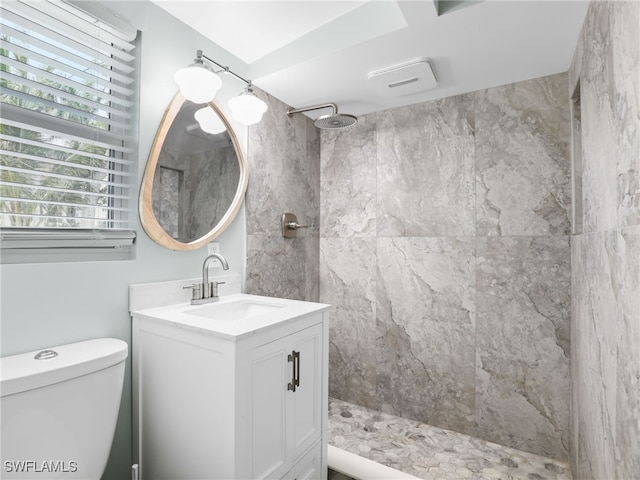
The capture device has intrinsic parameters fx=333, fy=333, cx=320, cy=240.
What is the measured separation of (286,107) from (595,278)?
1.88 meters

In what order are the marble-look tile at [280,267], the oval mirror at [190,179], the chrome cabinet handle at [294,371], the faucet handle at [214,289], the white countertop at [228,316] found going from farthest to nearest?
the marble-look tile at [280,267] → the faucet handle at [214,289] → the oval mirror at [190,179] → the chrome cabinet handle at [294,371] → the white countertop at [228,316]

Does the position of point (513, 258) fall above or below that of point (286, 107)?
below

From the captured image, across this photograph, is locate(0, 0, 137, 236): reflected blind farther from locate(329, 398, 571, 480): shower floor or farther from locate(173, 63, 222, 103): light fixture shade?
locate(329, 398, 571, 480): shower floor

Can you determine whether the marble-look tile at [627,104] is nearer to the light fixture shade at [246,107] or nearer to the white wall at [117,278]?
the light fixture shade at [246,107]

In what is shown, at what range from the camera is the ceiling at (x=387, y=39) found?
53.5 inches

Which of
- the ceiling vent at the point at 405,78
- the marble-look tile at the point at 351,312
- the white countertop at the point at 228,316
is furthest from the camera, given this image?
the marble-look tile at the point at 351,312

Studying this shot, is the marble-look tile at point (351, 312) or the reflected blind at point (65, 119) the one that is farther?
the marble-look tile at point (351, 312)

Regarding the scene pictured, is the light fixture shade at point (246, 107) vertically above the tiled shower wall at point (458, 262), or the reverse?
the light fixture shade at point (246, 107)

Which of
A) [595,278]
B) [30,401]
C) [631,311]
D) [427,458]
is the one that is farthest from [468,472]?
[30,401]

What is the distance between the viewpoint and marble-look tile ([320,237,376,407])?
2.32 metres

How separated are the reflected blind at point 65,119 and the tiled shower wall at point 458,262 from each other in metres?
1.44

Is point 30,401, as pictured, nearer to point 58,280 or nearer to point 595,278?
point 58,280

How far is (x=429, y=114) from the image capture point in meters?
2.12

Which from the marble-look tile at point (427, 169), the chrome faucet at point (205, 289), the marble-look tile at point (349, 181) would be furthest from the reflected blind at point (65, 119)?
the marble-look tile at point (427, 169)
